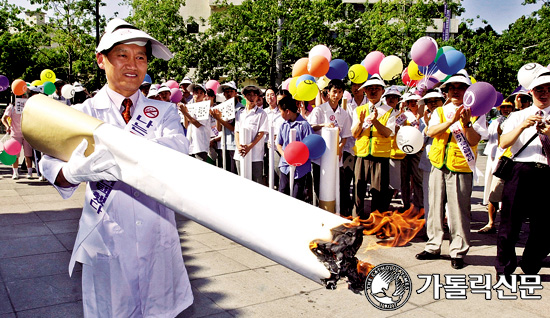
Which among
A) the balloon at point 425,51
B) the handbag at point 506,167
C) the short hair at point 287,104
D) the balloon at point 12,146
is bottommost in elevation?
the balloon at point 12,146

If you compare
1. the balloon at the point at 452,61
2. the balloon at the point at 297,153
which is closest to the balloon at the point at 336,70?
the balloon at the point at 452,61

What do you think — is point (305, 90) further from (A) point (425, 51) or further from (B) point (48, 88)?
(B) point (48, 88)

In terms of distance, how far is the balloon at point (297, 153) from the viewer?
18.5ft

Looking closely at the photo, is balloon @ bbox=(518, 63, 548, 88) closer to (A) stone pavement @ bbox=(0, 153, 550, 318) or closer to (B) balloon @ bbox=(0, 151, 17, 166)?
(A) stone pavement @ bbox=(0, 153, 550, 318)

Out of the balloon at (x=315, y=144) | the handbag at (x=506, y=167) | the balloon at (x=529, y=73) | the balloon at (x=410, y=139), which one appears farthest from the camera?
the balloon at (x=315, y=144)

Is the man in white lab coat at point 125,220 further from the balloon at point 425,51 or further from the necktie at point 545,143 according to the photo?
the balloon at point 425,51

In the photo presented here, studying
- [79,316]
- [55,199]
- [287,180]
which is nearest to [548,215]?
[287,180]

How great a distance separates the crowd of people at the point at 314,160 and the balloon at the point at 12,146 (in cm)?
34

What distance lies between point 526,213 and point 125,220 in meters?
3.79

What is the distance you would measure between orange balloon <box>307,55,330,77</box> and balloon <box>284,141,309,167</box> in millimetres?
1648

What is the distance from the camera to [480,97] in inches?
168

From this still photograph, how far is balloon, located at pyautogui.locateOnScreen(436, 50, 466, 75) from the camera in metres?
5.63

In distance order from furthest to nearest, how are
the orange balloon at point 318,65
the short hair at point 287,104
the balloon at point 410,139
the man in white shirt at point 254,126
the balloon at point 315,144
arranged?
the man in white shirt at point 254,126
the orange balloon at point 318,65
the short hair at point 287,104
the balloon at point 315,144
the balloon at point 410,139

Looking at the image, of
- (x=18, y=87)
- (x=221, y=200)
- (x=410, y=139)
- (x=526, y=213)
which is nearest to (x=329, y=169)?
(x=410, y=139)
